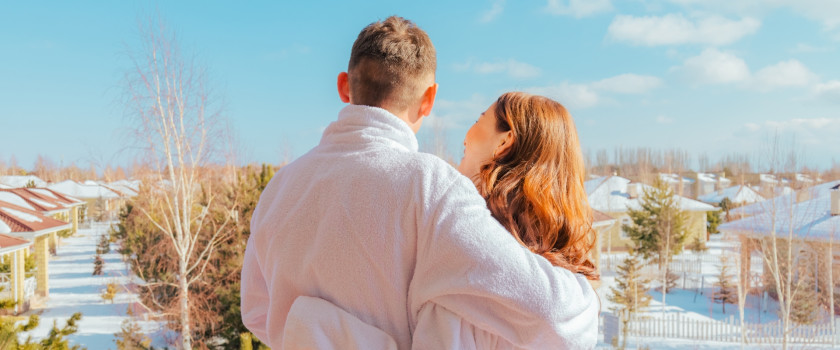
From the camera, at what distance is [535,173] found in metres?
1.31

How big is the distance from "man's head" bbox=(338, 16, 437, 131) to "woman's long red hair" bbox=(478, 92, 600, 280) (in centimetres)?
27

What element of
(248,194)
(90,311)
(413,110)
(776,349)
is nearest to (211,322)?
(248,194)

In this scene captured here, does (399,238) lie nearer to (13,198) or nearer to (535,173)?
(535,173)

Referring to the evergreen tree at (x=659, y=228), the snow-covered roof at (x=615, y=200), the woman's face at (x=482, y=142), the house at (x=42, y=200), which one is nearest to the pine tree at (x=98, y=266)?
the house at (x=42, y=200)

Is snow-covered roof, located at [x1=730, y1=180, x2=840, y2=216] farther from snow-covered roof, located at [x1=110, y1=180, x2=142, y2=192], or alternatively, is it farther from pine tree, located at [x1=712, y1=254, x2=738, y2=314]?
snow-covered roof, located at [x1=110, y1=180, x2=142, y2=192]

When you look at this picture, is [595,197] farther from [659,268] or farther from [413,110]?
[413,110]

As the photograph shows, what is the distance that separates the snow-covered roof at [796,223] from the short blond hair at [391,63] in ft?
46.2

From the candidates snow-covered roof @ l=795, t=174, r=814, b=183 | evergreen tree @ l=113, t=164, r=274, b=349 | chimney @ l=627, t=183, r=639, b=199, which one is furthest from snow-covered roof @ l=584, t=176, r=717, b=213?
evergreen tree @ l=113, t=164, r=274, b=349

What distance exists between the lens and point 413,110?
1.14 m

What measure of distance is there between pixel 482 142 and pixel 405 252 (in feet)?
1.57

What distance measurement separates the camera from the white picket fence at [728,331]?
1257cm

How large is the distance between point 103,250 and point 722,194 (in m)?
31.6

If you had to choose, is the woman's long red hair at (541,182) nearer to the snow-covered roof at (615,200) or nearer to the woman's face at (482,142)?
the woman's face at (482,142)

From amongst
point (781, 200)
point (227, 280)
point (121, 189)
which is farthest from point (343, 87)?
point (121, 189)
